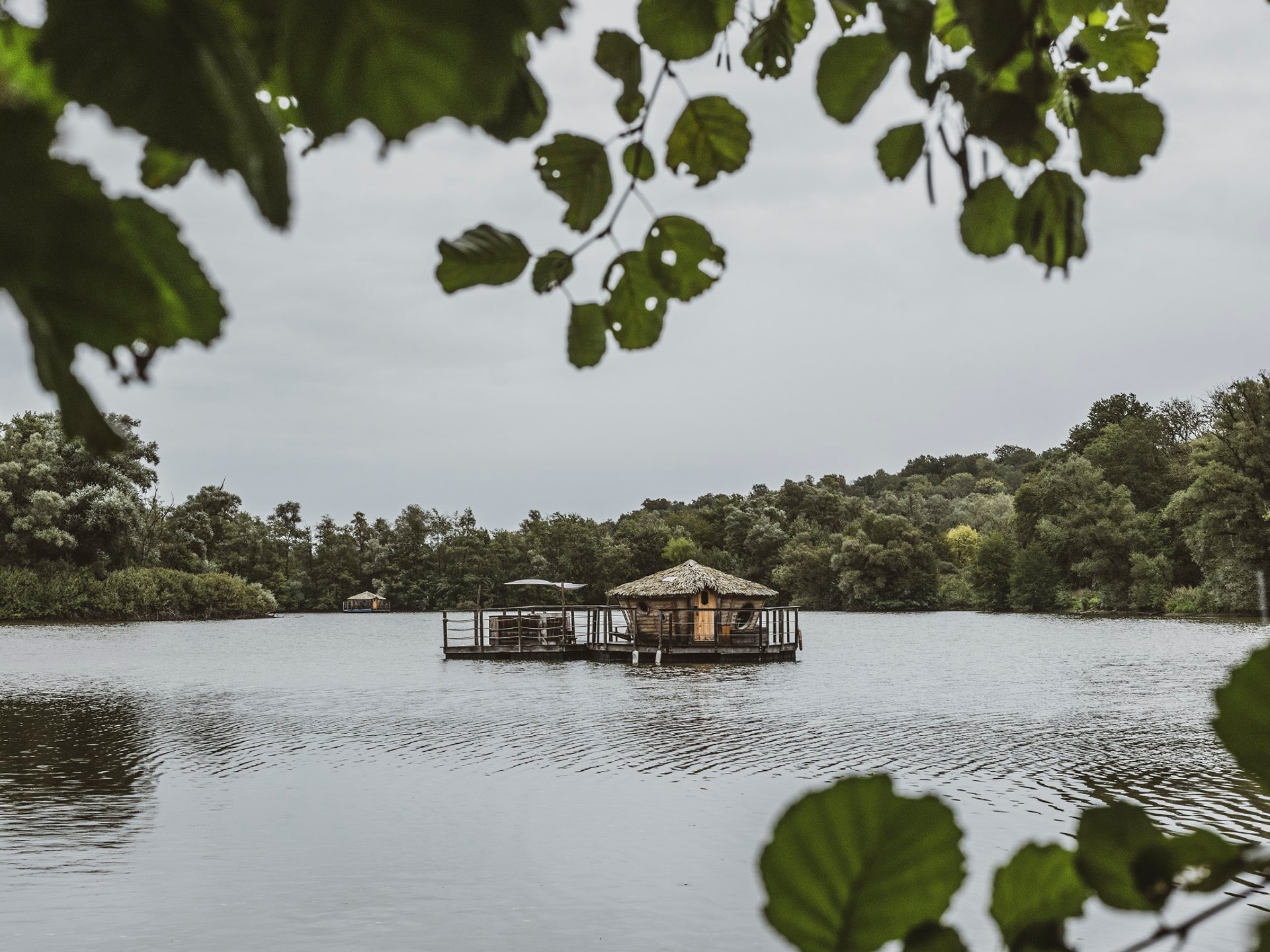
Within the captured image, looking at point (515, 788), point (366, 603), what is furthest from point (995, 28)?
point (366, 603)

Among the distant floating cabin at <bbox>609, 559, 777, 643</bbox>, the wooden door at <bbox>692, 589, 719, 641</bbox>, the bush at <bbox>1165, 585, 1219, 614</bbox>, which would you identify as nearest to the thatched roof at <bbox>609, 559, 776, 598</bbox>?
the distant floating cabin at <bbox>609, 559, 777, 643</bbox>

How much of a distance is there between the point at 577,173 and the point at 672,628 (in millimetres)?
31844

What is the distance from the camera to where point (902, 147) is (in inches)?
31.7

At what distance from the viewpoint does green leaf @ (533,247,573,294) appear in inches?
41.0

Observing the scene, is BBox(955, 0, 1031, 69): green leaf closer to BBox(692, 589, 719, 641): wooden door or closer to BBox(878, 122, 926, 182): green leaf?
BBox(878, 122, 926, 182): green leaf

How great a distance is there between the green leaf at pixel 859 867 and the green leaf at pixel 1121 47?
3.30 feet

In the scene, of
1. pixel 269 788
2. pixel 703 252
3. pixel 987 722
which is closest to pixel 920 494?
pixel 987 722

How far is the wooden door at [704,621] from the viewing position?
106 feet

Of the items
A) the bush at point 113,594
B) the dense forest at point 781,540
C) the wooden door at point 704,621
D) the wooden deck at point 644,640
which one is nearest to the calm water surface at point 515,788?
the wooden deck at point 644,640

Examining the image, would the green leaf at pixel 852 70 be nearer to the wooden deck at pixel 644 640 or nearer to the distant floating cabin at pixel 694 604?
the wooden deck at pixel 644 640

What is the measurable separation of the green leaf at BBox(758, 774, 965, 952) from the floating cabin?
30.6 meters

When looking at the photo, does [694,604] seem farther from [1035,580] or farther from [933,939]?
[1035,580]

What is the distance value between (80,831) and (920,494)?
10706 cm

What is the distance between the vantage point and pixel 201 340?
0.43 metres
